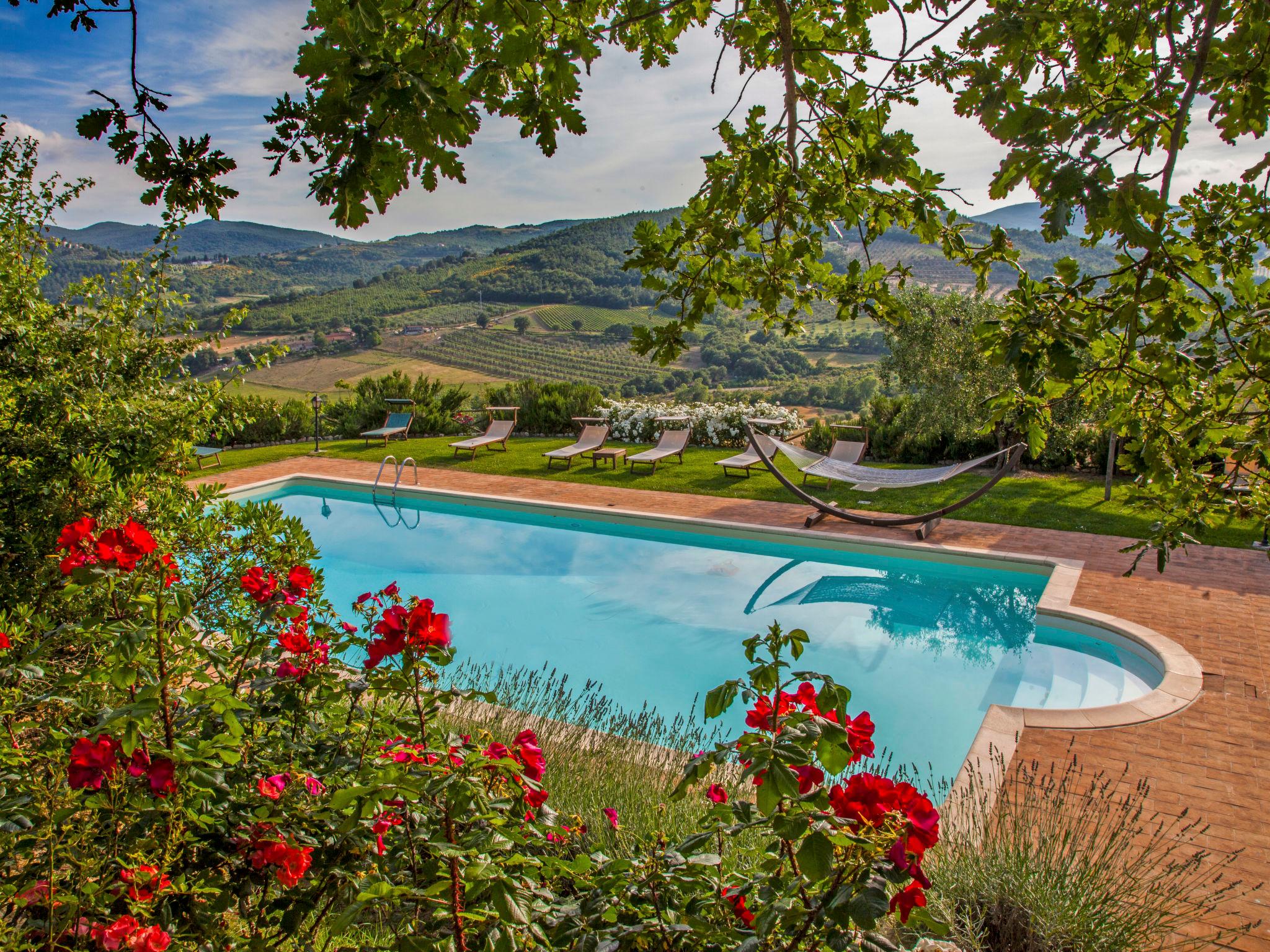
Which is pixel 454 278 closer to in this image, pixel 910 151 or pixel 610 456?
pixel 610 456

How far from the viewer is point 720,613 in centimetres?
650

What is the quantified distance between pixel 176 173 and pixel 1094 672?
5.67 meters

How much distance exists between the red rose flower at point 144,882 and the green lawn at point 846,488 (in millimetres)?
6607

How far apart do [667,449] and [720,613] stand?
5.23 metres

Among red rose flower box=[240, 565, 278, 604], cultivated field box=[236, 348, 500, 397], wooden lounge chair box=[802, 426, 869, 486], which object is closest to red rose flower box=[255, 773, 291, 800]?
red rose flower box=[240, 565, 278, 604]

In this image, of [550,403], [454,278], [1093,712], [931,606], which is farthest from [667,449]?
[454,278]

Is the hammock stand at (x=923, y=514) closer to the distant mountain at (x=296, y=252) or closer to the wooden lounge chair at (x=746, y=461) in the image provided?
the wooden lounge chair at (x=746, y=461)

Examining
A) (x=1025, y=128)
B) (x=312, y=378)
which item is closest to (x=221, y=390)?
(x=1025, y=128)

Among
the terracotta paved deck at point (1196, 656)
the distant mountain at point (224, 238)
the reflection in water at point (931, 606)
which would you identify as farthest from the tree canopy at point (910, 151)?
the distant mountain at point (224, 238)

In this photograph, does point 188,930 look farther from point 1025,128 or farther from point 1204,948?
point 1204,948

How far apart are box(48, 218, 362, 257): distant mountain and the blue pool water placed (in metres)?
42.7

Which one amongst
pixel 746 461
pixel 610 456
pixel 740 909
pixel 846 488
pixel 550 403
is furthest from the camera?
pixel 550 403

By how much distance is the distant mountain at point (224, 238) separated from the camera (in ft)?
146

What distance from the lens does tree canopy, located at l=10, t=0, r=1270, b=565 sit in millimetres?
1105
